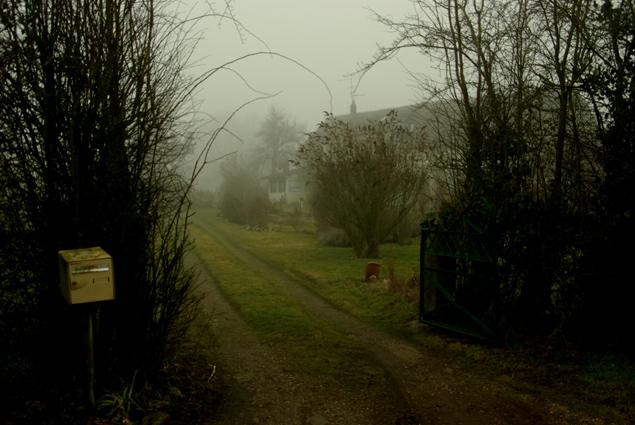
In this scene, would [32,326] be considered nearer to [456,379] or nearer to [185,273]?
[185,273]

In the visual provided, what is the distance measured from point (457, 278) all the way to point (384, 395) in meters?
3.60

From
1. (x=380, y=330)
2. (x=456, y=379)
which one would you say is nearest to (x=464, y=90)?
(x=380, y=330)

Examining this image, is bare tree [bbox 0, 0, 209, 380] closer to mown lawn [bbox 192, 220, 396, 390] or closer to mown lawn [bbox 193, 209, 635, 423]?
mown lawn [bbox 192, 220, 396, 390]

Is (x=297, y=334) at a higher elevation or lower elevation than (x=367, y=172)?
lower

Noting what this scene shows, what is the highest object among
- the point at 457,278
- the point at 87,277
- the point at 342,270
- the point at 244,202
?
the point at 244,202

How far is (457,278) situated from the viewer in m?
9.16

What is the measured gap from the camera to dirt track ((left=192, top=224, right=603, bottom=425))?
5.54 metres

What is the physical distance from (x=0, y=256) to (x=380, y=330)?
6366 mm

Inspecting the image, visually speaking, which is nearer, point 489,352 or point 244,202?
point 489,352

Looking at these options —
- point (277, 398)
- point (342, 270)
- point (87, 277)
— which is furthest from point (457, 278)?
point (342, 270)

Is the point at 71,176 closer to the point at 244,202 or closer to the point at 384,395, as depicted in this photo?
the point at 384,395

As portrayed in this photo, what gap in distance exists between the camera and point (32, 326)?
5.25m

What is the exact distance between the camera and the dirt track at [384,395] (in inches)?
218

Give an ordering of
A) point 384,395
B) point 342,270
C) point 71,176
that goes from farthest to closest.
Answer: point 342,270 < point 384,395 < point 71,176
